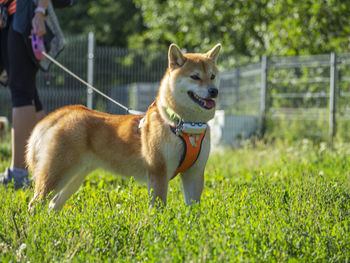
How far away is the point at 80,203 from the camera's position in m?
3.51

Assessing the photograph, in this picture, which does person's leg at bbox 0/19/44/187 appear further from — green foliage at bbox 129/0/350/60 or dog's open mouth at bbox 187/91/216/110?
green foliage at bbox 129/0/350/60

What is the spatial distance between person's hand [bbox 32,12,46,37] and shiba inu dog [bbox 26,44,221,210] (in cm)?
108

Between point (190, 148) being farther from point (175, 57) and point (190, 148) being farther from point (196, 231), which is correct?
point (196, 231)

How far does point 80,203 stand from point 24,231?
0.90 m

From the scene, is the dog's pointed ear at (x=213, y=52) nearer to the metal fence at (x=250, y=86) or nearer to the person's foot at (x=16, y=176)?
the person's foot at (x=16, y=176)

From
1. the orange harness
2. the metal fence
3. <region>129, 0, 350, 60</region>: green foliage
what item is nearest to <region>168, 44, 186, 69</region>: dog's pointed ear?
the orange harness

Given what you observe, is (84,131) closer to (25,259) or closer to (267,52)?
(25,259)

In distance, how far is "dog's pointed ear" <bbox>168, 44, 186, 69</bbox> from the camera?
363 centimetres

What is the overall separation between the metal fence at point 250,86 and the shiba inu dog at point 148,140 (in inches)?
235

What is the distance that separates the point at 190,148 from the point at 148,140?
331 millimetres

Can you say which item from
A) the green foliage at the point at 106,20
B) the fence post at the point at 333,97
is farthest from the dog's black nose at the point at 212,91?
the green foliage at the point at 106,20

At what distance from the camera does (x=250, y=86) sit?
1093 centimetres

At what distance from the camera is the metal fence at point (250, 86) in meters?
9.48

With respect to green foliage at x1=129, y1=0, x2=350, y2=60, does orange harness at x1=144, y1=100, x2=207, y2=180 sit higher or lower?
lower
